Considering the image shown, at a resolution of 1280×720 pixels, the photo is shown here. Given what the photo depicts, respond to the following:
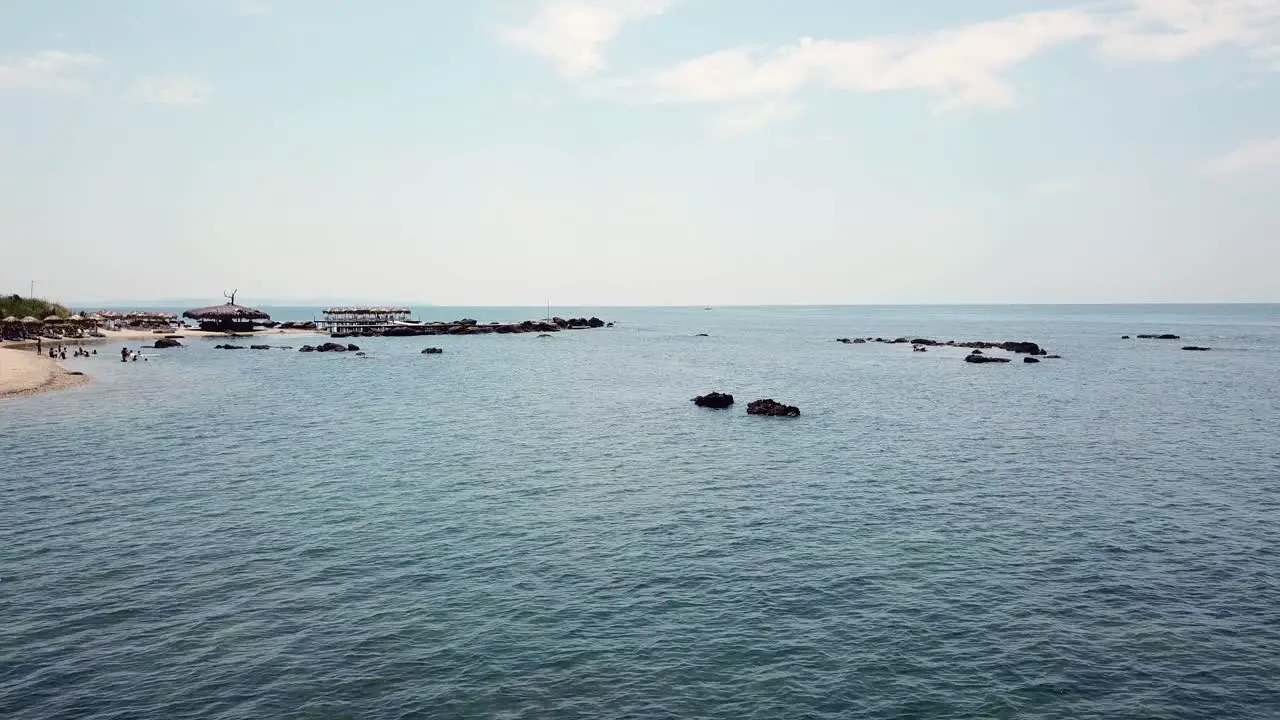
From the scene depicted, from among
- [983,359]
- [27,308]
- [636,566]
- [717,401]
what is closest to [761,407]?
[717,401]

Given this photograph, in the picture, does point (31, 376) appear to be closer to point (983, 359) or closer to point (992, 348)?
point (983, 359)

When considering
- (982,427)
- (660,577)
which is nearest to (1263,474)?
(982,427)

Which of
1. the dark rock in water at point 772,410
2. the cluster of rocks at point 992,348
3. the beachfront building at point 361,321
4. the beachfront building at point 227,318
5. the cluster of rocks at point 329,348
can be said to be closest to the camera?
the dark rock in water at point 772,410

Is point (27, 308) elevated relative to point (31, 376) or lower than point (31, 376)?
elevated

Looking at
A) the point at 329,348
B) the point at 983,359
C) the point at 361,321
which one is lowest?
the point at 983,359

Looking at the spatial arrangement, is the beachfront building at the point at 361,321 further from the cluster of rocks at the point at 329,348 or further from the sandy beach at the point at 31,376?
the sandy beach at the point at 31,376

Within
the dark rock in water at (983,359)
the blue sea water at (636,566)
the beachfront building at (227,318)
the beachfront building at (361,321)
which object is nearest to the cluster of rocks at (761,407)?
the blue sea water at (636,566)
